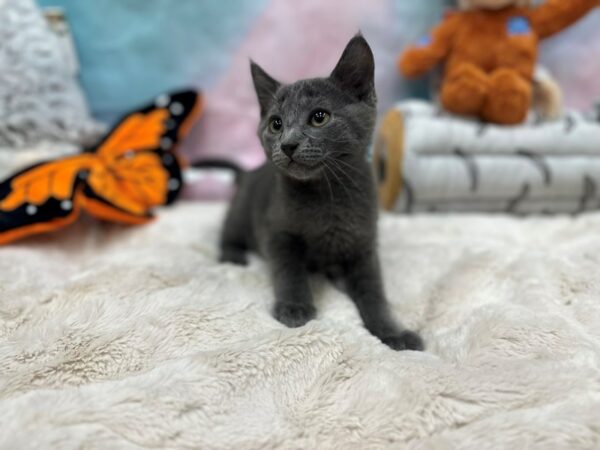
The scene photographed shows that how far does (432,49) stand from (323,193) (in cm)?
75

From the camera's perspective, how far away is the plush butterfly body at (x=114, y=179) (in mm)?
1062

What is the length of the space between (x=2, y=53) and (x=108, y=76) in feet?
1.02

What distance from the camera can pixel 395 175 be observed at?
4.47ft

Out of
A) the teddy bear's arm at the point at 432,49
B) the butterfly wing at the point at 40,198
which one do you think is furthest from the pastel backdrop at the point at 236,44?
the butterfly wing at the point at 40,198

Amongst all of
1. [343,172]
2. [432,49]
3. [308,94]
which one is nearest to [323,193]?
[343,172]

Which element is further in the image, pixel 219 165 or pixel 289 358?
pixel 219 165

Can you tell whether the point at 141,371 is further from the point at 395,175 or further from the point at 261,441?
the point at 395,175

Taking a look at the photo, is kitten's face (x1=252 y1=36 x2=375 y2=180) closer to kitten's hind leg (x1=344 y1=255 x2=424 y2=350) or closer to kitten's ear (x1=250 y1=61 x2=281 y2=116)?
kitten's ear (x1=250 y1=61 x2=281 y2=116)

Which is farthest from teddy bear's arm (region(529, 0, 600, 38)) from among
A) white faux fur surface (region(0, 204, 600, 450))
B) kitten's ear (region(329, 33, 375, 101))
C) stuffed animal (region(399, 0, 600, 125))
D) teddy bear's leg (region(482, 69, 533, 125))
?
kitten's ear (region(329, 33, 375, 101))

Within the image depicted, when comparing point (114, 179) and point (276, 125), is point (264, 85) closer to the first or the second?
point (276, 125)

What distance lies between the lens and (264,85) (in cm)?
92

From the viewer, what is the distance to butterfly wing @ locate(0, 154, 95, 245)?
1.03m

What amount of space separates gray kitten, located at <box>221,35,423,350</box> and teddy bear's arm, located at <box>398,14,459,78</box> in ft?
2.08

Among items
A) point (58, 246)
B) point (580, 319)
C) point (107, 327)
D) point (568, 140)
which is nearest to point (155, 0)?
point (58, 246)
